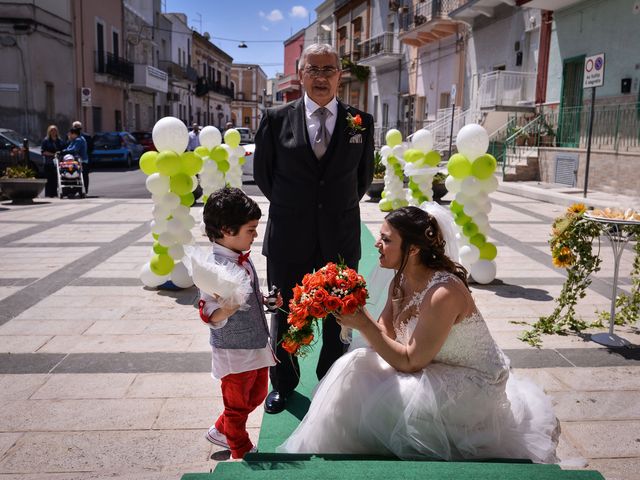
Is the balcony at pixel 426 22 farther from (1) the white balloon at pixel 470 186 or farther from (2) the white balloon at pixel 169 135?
(2) the white balloon at pixel 169 135

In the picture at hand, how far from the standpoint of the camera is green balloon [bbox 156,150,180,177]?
19.1ft

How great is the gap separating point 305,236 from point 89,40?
28872 mm

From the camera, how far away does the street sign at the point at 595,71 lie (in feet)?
38.4

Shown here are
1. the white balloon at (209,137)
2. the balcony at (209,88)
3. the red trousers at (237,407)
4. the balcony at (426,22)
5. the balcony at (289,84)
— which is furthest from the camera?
the balcony at (209,88)

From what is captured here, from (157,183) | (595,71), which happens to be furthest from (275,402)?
(595,71)

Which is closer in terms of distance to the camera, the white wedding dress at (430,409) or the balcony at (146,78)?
the white wedding dress at (430,409)

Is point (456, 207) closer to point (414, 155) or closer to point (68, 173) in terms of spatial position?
point (414, 155)

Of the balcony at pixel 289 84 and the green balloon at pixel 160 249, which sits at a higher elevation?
the balcony at pixel 289 84

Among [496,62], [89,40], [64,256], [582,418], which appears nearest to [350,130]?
[582,418]

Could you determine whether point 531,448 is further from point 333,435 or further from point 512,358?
point 512,358

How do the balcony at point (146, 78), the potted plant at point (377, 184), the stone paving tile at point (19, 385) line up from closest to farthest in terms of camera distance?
1. the stone paving tile at point (19, 385)
2. the potted plant at point (377, 184)
3. the balcony at point (146, 78)

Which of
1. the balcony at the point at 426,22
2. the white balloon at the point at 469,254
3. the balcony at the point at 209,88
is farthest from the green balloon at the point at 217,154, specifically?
the balcony at the point at 209,88

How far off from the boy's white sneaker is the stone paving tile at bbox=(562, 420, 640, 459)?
1838 millimetres

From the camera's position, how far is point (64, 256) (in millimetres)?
7582
